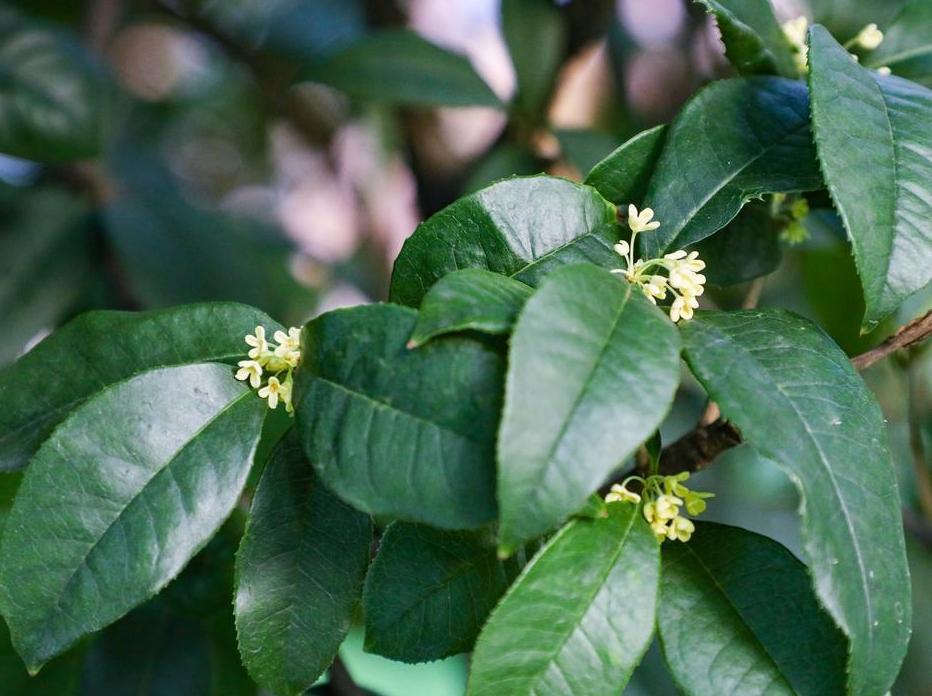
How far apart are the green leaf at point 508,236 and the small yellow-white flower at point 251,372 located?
0.08 meters

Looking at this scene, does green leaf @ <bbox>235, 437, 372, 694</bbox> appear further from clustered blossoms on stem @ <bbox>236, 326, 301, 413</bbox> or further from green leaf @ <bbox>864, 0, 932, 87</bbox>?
green leaf @ <bbox>864, 0, 932, 87</bbox>

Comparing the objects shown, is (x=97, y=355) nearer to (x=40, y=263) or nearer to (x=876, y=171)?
(x=876, y=171)

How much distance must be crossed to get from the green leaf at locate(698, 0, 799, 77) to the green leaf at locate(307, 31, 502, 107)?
16.6 inches

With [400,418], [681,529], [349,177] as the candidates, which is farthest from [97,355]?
[349,177]

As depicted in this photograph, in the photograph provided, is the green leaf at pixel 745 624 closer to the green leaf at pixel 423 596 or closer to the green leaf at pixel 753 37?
the green leaf at pixel 423 596

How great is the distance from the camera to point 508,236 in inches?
20.0

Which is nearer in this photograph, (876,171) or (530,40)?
(876,171)

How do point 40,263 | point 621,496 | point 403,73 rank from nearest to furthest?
point 621,496 < point 403,73 < point 40,263

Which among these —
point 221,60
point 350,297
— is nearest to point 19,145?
point 350,297

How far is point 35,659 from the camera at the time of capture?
470mm

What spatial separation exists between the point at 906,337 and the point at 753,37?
0.65 feet

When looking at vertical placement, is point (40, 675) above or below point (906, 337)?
below

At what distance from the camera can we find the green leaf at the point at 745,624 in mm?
482

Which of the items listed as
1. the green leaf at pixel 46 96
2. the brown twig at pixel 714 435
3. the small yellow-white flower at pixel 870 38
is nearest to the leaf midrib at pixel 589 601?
the brown twig at pixel 714 435
